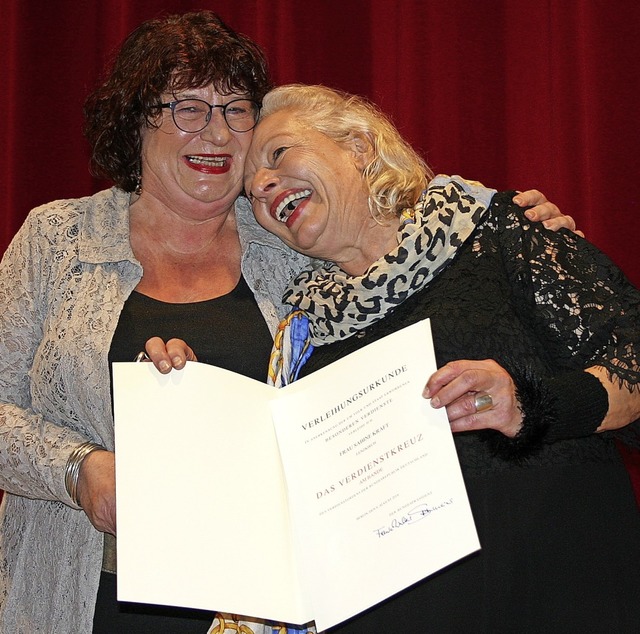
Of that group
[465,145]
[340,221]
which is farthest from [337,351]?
[465,145]

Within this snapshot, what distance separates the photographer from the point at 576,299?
4.47ft

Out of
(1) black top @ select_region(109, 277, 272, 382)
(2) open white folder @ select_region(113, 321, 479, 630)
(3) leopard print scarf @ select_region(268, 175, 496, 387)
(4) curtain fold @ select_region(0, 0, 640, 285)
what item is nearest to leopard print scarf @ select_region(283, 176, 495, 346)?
(3) leopard print scarf @ select_region(268, 175, 496, 387)

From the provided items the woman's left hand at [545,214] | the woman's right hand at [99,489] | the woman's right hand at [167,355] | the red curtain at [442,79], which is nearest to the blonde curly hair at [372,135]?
the woman's left hand at [545,214]

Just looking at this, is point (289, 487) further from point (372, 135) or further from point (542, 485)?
point (372, 135)

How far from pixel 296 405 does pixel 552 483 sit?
1.36ft

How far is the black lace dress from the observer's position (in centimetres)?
131

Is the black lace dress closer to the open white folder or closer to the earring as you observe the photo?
the open white folder

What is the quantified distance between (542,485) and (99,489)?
0.68 metres

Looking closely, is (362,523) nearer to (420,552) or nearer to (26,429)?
(420,552)

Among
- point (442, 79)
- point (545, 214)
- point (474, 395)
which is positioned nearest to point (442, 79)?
point (442, 79)

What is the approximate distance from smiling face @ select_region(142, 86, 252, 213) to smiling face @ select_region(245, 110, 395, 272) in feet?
0.21

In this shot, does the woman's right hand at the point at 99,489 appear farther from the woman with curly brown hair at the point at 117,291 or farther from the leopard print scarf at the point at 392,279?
the leopard print scarf at the point at 392,279

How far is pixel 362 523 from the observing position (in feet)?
3.79
